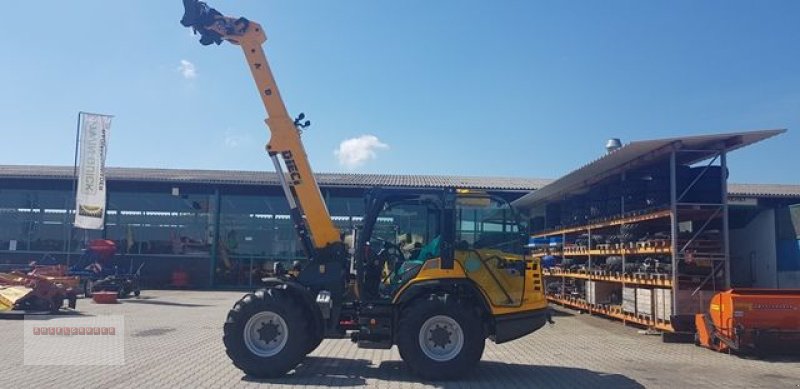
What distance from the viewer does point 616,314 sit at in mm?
16484

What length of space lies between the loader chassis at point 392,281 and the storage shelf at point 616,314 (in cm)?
555

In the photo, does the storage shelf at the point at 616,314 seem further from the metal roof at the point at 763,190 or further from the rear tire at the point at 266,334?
the rear tire at the point at 266,334

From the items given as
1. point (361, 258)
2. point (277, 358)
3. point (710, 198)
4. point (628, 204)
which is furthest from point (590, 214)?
point (277, 358)

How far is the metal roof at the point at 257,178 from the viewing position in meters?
29.2

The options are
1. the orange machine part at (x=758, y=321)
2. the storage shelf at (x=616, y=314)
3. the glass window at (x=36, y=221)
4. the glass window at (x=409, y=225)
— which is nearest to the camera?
the glass window at (x=409, y=225)

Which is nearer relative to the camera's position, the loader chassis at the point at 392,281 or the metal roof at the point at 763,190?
the loader chassis at the point at 392,281

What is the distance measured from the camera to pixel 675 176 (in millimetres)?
13578

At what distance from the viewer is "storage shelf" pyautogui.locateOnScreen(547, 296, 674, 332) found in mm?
13842

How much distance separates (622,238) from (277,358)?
32.5 feet

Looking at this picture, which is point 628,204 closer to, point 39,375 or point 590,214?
point 590,214

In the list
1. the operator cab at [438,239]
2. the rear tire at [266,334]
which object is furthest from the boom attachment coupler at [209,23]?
the rear tire at [266,334]

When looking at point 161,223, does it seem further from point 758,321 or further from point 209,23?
point 758,321

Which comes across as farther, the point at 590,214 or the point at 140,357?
the point at 590,214

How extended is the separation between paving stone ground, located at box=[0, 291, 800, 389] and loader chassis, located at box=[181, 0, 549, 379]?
52 centimetres
